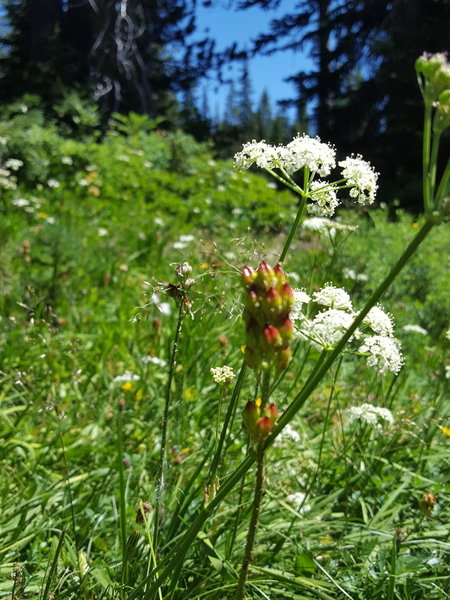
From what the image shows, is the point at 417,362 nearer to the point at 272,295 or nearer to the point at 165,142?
the point at 272,295

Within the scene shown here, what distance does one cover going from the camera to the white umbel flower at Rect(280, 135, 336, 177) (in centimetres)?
107

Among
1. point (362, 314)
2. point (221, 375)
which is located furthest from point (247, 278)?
point (221, 375)

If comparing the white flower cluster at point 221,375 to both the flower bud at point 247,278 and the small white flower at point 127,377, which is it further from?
the small white flower at point 127,377

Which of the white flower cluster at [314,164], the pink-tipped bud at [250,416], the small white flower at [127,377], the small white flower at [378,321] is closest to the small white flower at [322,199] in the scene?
the white flower cluster at [314,164]

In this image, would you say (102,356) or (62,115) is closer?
(102,356)

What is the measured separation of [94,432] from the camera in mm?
2174

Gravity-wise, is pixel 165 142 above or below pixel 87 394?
above

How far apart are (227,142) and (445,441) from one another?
45.9 feet

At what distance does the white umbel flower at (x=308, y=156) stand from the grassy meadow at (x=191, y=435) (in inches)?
7.9

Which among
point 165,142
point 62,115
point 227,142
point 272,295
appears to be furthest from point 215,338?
point 227,142

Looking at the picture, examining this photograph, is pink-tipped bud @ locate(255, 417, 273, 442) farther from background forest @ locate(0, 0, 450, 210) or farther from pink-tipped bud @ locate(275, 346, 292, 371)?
background forest @ locate(0, 0, 450, 210)

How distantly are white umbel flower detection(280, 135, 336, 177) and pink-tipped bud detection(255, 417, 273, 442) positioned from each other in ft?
1.90

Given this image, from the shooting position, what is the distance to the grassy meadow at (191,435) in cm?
130

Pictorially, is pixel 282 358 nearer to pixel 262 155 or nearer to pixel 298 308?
pixel 298 308
